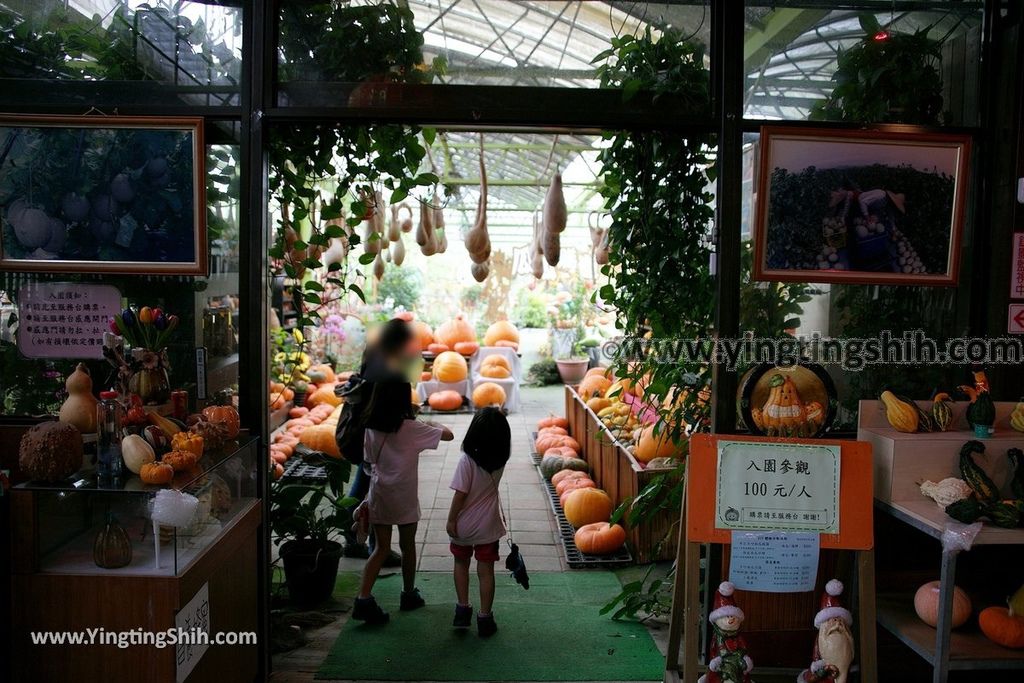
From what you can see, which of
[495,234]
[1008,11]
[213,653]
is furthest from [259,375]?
[495,234]

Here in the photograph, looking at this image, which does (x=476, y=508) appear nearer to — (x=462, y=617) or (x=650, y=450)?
(x=462, y=617)

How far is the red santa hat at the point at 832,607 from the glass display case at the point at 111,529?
217 centimetres

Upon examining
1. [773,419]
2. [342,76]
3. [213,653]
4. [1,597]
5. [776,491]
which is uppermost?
[342,76]

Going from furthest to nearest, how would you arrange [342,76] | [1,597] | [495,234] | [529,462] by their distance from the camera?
[495,234] < [529,462] < [342,76] < [1,597]

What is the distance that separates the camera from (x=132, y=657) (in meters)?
2.48

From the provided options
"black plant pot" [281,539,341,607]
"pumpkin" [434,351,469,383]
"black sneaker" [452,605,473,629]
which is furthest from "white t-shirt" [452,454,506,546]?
"pumpkin" [434,351,469,383]

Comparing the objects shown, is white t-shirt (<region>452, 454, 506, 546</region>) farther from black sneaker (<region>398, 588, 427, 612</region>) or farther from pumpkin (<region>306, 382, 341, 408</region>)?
pumpkin (<region>306, 382, 341, 408</region>)

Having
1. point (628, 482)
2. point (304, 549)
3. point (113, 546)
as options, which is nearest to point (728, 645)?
point (113, 546)

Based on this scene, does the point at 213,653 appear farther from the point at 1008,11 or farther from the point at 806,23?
the point at 1008,11

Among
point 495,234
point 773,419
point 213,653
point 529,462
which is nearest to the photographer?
point 213,653

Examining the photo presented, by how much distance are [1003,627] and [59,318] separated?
3.79 m

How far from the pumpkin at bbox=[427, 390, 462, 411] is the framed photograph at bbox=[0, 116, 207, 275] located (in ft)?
23.3

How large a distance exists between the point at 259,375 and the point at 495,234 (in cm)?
1454

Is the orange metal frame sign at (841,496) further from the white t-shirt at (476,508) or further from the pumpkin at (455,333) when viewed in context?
the pumpkin at (455,333)
